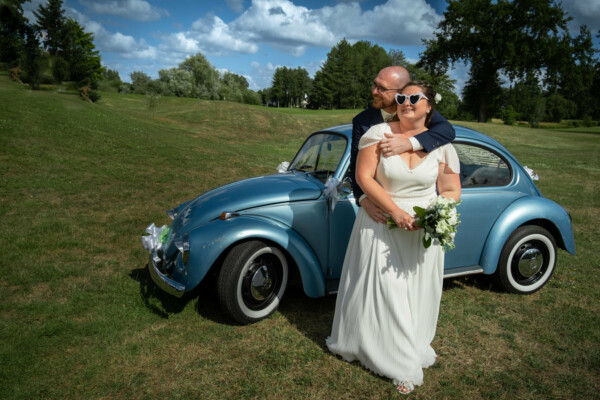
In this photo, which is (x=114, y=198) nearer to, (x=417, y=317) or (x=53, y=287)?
(x=53, y=287)

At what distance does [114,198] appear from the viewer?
8281 millimetres

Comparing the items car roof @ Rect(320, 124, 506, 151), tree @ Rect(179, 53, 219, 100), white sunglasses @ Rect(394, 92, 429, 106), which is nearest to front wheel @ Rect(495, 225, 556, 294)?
car roof @ Rect(320, 124, 506, 151)

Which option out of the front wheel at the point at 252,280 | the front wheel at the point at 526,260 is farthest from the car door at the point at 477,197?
the front wheel at the point at 252,280

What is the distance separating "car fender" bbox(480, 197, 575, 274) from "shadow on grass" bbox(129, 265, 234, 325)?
274 cm

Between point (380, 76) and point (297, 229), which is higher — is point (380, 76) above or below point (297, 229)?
above

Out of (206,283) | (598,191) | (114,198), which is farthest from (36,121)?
(598,191)

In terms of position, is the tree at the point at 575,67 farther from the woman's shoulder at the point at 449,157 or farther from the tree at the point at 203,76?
the woman's shoulder at the point at 449,157

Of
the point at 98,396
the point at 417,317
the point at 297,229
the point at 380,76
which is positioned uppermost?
the point at 380,76

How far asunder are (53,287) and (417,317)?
387cm

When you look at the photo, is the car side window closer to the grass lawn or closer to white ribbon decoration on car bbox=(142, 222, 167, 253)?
the grass lawn

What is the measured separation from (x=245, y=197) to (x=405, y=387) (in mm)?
2066

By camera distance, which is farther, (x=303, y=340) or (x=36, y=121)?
(x=36, y=121)

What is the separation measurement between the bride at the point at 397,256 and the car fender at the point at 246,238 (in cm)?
58

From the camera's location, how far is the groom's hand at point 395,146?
268 cm
